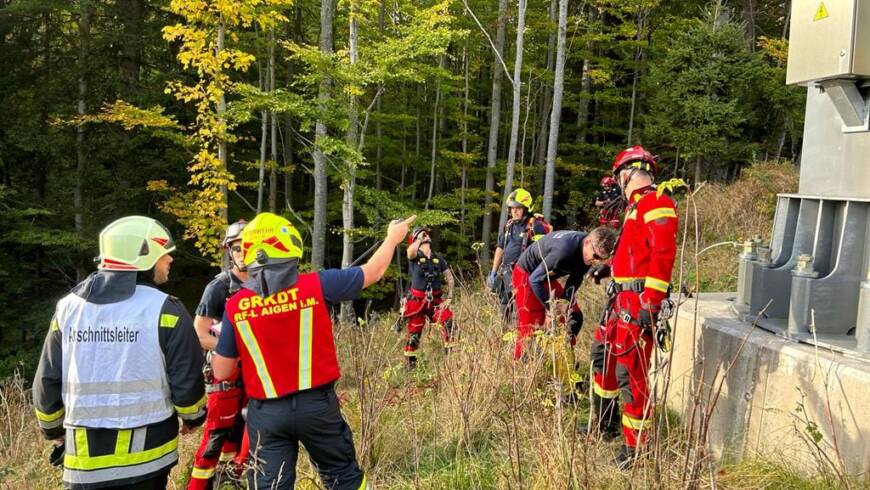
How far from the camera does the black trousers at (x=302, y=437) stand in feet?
8.91

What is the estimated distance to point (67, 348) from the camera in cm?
254

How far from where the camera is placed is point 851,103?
3250 millimetres

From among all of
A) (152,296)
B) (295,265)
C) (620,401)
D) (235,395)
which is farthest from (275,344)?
(620,401)

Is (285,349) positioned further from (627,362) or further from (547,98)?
(547,98)

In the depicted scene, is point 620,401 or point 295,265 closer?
point 295,265

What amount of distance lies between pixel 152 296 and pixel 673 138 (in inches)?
596

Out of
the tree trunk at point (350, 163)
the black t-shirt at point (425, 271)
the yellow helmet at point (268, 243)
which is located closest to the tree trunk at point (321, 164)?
the tree trunk at point (350, 163)

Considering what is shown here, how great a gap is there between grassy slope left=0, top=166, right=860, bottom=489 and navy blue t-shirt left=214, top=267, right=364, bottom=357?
732 mm

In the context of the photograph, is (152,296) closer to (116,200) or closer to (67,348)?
(67,348)

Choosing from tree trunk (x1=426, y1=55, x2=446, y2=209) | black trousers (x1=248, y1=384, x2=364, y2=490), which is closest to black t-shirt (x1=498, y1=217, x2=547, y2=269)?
black trousers (x1=248, y1=384, x2=364, y2=490)

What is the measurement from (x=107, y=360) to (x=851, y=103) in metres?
4.07

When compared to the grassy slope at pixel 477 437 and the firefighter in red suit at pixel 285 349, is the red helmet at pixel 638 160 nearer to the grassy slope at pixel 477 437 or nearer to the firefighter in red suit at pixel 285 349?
the grassy slope at pixel 477 437

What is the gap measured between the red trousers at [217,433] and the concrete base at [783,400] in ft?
8.90

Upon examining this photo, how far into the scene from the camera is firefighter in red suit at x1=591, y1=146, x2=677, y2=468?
3.42 meters
